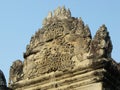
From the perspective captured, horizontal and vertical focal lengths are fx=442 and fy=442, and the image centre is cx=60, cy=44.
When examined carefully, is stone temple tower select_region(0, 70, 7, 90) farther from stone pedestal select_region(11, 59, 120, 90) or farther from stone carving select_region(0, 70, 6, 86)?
stone pedestal select_region(11, 59, 120, 90)

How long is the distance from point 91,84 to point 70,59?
1.12 m

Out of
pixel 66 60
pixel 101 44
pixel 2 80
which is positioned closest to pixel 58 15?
pixel 66 60

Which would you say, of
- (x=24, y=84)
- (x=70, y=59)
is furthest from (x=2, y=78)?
A: (x=70, y=59)

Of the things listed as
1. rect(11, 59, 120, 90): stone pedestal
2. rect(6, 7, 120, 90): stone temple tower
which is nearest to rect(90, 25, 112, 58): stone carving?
rect(6, 7, 120, 90): stone temple tower

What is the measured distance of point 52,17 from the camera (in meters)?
13.6

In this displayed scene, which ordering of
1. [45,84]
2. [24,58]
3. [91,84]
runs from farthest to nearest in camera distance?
1. [24,58]
2. [45,84]
3. [91,84]

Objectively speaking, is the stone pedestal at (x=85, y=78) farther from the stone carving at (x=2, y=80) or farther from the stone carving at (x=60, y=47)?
the stone carving at (x=2, y=80)

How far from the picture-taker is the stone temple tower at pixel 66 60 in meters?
12.0

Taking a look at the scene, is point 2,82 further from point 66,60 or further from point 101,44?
point 101,44

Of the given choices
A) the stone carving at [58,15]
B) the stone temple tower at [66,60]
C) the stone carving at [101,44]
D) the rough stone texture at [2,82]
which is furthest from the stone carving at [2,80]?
the stone carving at [101,44]

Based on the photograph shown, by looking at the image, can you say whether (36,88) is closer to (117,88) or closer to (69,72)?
(69,72)

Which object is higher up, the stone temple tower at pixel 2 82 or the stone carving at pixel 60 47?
the stone carving at pixel 60 47

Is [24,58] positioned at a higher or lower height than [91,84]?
higher

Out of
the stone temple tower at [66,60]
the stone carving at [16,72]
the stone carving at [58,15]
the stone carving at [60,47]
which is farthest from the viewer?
the stone carving at [16,72]
